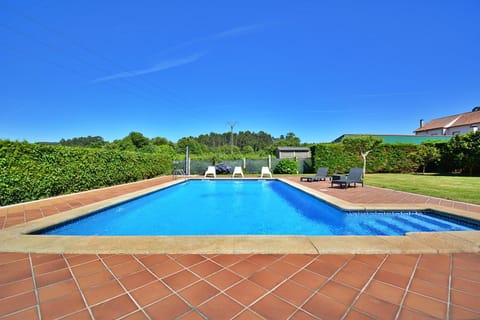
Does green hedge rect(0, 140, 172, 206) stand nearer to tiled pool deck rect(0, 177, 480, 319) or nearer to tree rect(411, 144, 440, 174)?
tiled pool deck rect(0, 177, 480, 319)

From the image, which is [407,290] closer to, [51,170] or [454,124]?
[51,170]

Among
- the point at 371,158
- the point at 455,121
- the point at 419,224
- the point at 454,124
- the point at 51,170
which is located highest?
the point at 455,121

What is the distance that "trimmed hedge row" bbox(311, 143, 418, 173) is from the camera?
15.4 m

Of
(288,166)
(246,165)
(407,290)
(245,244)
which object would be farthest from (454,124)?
(245,244)

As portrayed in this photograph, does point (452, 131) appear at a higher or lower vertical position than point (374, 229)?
higher

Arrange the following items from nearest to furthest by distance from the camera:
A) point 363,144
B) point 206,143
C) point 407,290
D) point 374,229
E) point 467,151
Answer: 1. point 407,290
2. point 374,229
3. point 467,151
4. point 363,144
5. point 206,143

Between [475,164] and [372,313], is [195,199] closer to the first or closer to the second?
[372,313]

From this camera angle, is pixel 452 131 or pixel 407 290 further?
pixel 452 131

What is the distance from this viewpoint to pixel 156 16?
10148 mm

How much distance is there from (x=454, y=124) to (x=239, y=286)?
38970 mm

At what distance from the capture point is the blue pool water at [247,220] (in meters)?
4.16

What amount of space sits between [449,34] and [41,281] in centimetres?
1580

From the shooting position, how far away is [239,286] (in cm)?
175

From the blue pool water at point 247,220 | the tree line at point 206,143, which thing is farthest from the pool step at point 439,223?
the tree line at point 206,143
